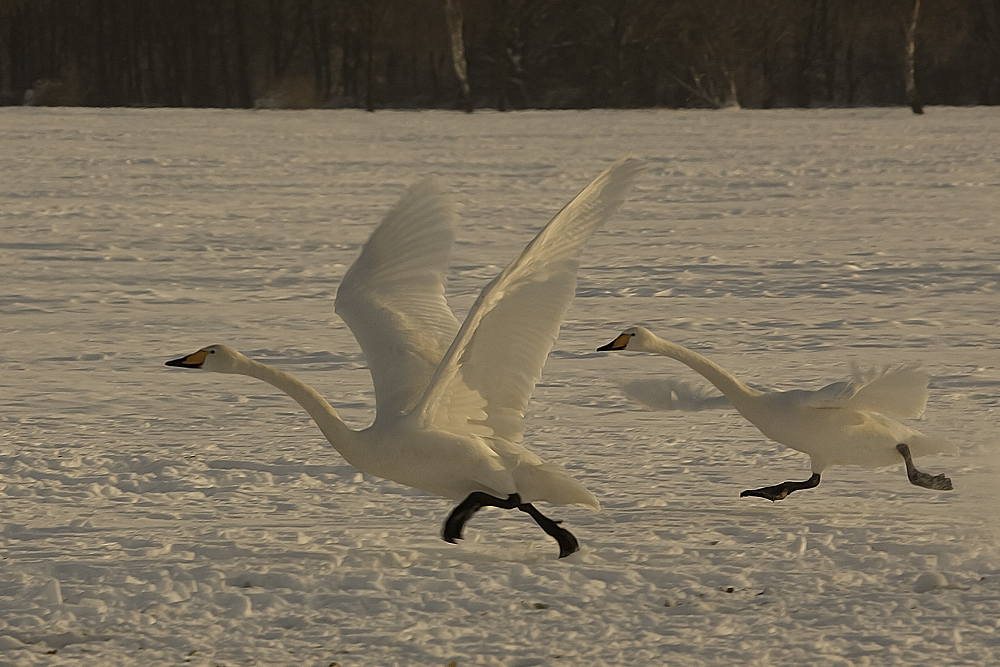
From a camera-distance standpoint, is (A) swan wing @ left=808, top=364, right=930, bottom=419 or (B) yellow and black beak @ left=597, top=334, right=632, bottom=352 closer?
(A) swan wing @ left=808, top=364, right=930, bottom=419

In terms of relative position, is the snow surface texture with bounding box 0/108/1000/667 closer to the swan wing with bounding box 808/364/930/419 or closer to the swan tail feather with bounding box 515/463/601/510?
the swan tail feather with bounding box 515/463/601/510

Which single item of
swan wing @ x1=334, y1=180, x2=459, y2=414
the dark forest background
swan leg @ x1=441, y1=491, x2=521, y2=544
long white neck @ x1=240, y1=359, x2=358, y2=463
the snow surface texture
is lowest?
the dark forest background

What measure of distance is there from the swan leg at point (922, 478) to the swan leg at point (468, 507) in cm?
138

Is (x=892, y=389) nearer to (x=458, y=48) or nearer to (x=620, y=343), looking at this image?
(x=620, y=343)

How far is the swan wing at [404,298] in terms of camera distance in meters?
4.65

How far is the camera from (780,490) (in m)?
5.06

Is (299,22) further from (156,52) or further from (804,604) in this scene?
(804,604)

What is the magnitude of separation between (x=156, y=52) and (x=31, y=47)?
7974 millimetres

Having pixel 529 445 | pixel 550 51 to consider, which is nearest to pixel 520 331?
pixel 529 445

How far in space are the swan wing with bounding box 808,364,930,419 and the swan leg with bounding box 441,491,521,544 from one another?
105cm

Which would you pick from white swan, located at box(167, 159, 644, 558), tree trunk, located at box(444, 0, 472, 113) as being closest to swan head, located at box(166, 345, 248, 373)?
white swan, located at box(167, 159, 644, 558)

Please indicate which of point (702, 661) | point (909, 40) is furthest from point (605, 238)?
point (909, 40)

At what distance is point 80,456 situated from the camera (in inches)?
223

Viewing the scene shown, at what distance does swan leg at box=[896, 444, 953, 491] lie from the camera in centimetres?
505
